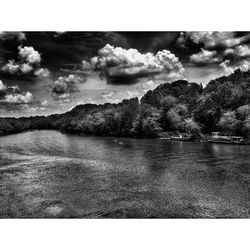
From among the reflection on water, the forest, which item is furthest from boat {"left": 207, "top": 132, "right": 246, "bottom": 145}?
the reflection on water

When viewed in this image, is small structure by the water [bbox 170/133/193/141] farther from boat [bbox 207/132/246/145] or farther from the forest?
boat [bbox 207/132/246/145]

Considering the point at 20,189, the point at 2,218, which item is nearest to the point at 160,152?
the point at 20,189

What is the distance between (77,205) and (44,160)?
7.18 meters

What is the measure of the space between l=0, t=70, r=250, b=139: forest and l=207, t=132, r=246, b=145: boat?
367mm

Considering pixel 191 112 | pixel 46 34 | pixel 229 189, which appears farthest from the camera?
pixel 191 112

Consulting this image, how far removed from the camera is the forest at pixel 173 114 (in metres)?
17.1

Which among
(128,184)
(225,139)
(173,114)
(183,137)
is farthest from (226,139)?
(128,184)

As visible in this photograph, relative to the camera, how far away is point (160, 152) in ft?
54.3

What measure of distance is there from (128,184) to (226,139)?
1058 cm

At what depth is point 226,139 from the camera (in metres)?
18.6

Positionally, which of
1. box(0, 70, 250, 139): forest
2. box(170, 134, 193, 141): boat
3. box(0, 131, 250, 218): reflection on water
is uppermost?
box(0, 70, 250, 139): forest

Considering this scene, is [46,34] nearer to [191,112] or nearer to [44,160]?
[44,160]

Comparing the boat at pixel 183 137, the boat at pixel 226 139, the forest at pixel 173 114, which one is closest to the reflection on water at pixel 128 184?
the boat at pixel 226 139

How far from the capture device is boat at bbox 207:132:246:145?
17.9 m
